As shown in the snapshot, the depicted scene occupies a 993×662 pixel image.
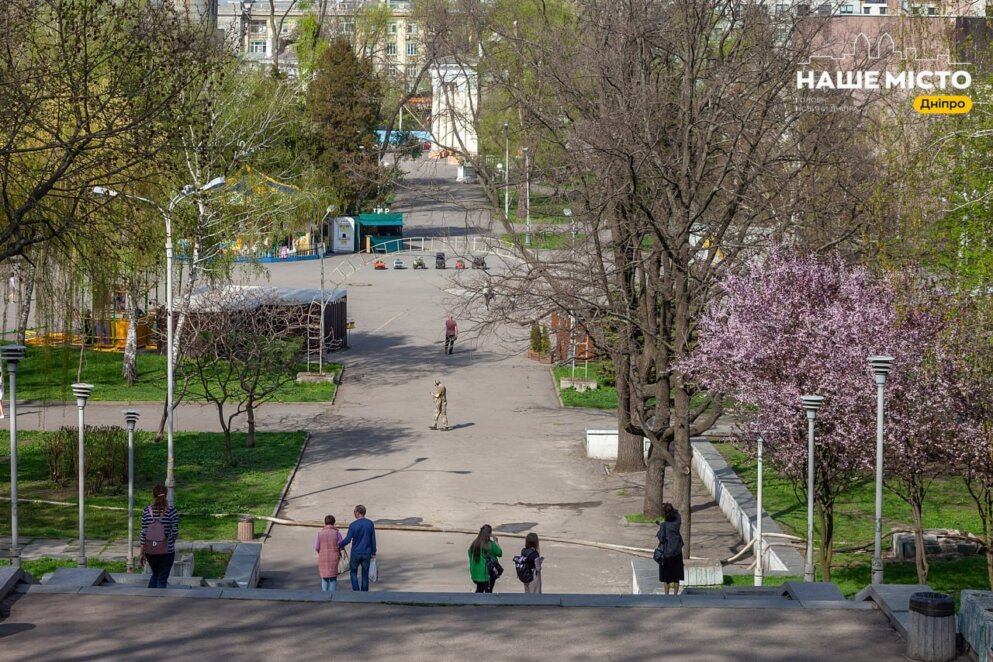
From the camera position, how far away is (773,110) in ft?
78.4

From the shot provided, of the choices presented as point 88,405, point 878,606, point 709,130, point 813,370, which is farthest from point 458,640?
point 88,405

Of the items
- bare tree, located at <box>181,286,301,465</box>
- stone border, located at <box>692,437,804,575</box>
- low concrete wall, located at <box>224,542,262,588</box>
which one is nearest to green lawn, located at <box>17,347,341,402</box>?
bare tree, located at <box>181,286,301,465</box>

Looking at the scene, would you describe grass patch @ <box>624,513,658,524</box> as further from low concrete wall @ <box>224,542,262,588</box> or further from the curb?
low concrete wall @ <box>224,542,262,588</box>

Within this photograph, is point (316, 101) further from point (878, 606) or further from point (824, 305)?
point (878, 606)

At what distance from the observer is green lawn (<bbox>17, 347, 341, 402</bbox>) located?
118ft

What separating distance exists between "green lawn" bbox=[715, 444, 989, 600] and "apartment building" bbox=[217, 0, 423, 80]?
44.2m

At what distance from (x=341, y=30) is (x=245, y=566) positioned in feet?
274

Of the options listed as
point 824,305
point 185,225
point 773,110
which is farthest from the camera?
point 185,225

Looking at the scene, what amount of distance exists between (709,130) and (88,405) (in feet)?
67.1

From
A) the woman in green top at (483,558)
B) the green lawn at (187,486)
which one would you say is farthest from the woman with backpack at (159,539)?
the green lawn at (187,486)

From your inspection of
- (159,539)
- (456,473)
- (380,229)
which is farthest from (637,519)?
(380,229)

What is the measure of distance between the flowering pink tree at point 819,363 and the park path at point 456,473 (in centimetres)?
342

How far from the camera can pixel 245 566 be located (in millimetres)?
→ 18953

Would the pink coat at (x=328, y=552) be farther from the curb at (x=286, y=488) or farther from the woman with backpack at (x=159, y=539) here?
the curb at (x=286, y=488)
